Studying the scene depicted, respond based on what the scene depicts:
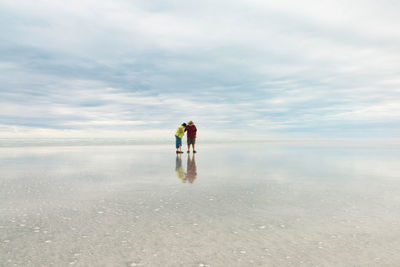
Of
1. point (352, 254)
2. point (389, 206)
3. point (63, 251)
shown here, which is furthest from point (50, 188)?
point (389, 206)

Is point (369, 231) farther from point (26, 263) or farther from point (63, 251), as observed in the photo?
point (26, 263)

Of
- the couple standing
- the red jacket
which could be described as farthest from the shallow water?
the red jacket

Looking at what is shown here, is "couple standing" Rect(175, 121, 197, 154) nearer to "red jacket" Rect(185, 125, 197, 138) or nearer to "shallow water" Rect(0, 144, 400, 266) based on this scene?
"red jacket" Rect(185, 125, 197, 138)

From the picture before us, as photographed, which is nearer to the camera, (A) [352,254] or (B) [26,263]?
(B) [26,263]

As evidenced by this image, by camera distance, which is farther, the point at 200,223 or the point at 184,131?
the point at 184,131

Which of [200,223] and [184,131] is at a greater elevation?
[184,131]

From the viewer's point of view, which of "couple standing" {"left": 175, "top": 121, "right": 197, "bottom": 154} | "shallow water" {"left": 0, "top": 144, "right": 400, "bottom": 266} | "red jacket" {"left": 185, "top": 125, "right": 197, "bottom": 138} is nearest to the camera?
"shallow water" {"left": 0, "top": 144, "right": 400, "bottom": 266}

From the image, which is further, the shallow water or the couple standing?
the couple standing

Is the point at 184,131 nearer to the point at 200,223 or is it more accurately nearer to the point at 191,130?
the point at 191,130

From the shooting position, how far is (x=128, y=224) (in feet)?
18.3

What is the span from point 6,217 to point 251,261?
17.4ft

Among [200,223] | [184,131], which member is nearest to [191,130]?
[184,131]

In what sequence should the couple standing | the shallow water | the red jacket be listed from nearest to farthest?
the shallow water → the couple standing → the red jacket

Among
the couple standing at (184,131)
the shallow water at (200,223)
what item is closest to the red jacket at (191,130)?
the couple standing at (184,131)
